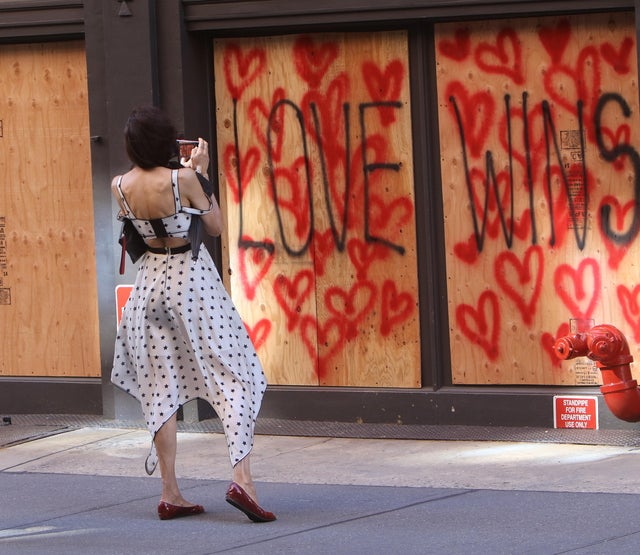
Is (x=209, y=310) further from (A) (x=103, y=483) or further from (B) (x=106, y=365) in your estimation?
(B) (x=106, y=365)

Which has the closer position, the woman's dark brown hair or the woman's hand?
the woman's dark brown hair

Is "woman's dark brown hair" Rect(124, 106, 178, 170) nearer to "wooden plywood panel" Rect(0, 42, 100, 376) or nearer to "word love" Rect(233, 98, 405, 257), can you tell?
"word love" Rect(233, 98, 405, 257)

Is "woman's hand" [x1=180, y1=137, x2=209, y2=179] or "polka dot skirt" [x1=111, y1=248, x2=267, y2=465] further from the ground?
"woman's hand" [x1=180, y1=137, x2=209, y2=179]

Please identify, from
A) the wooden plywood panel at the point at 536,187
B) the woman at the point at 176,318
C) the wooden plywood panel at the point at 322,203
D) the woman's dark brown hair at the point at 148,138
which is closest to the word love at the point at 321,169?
the wooden plywood panel at the point at 322,203

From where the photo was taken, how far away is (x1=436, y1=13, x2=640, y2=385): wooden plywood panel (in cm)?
818

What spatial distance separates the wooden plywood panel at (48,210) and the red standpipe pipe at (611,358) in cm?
329

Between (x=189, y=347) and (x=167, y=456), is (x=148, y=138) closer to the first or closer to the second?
(x=189, y=347)

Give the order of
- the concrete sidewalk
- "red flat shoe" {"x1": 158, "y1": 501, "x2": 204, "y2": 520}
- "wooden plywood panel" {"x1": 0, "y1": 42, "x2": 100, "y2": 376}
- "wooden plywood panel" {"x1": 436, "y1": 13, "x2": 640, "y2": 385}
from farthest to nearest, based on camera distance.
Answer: "wooden plywood panel" {"x1": 0, "y1": 42, "x2": 100, "y2": 376}, "wooden plywood panel" {"x1": 436, "y1": 13, "x2": 640, "y2": 385}, "red flat shoe" {"x1": 158, "y1": 501, "x2": 204, "y2": 520}, the concrete sidewalk

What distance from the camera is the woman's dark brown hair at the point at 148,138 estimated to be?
20.6 ft

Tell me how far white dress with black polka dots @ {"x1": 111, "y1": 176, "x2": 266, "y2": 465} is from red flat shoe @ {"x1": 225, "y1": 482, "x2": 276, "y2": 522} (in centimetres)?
21

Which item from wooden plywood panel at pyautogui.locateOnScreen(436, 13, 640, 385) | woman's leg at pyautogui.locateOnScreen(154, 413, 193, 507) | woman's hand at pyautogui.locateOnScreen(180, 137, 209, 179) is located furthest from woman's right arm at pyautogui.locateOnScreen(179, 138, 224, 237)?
wooden plywood panel at pyautogui.locateOnScreen(436, 13, 640, 385)

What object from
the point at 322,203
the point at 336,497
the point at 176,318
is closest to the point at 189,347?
the point at 176,318

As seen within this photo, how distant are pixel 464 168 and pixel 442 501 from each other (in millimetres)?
2573

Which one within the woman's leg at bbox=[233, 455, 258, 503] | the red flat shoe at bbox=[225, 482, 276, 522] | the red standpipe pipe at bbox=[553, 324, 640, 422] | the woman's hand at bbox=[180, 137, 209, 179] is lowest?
the red flat shoe at bbox=[225, 482, 276, 522]
